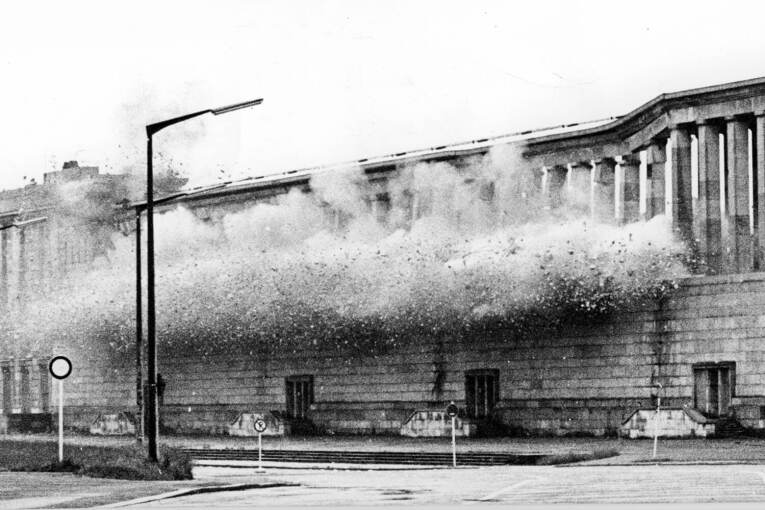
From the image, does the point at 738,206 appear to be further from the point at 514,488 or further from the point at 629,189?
the point at 514,488

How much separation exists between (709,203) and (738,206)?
1.67 meters

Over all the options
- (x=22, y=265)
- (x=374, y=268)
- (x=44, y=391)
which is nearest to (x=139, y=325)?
(x=374, y=268)

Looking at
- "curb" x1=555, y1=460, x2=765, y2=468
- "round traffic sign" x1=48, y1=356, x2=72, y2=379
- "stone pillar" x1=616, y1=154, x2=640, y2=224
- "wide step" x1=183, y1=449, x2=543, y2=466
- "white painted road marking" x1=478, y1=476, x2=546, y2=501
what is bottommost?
"wide step" x1=183, y1=449, x2=543, y2=466

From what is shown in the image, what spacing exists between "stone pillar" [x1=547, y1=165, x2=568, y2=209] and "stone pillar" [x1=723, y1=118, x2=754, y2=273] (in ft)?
44.4

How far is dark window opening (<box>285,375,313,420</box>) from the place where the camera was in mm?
102875

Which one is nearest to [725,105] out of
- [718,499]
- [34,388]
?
[718,499]

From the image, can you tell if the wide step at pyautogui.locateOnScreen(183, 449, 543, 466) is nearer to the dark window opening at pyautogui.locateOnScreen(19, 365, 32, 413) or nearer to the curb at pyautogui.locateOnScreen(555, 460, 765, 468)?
the curb at pyautogui.locateOnScreen(555, 460, 765, 468)

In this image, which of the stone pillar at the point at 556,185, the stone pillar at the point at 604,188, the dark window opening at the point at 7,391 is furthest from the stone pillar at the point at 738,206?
the dark window opening at the point at 7,391

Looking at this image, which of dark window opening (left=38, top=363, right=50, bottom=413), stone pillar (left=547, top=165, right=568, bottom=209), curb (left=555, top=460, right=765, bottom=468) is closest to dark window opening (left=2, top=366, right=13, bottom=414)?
dark window opening (left=38, top=363, right=50, bottom=413)

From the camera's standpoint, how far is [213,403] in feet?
358

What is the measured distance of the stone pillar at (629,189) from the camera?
322 feet

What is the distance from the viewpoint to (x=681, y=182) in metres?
92.5

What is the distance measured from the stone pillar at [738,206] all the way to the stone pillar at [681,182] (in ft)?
7.64

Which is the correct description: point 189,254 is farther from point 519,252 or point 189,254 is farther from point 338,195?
point 519,252
